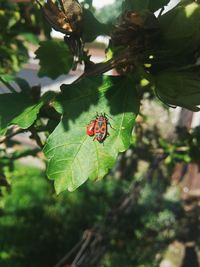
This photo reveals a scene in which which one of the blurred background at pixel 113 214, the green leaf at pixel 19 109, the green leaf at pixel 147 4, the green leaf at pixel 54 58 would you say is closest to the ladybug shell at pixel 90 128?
the green leaf at pixel 19 109

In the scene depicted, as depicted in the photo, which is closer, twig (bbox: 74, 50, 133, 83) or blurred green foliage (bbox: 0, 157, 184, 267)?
twig (bbox: 74, 50, 133, 83)

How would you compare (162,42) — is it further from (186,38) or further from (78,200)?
(78,200)

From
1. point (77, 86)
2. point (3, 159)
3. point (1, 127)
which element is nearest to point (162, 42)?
point (77, 86)

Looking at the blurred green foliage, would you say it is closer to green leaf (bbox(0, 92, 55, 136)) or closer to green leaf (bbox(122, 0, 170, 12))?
green leaf (bbox(0, 92, 55, 136))

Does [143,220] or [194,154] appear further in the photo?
[143,220]

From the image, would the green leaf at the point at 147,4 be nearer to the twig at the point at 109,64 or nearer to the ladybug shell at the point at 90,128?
the twig at the point at 109,64

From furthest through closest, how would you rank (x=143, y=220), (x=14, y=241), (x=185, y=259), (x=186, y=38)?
(x=143, y=220) < (x=185, y=259) < (x=14, y=241) < (x=186, y=38)

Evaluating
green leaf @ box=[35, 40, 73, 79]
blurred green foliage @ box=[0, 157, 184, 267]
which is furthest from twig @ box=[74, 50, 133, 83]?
blurred green foliage @ box=[0, 157, 184, 267]
